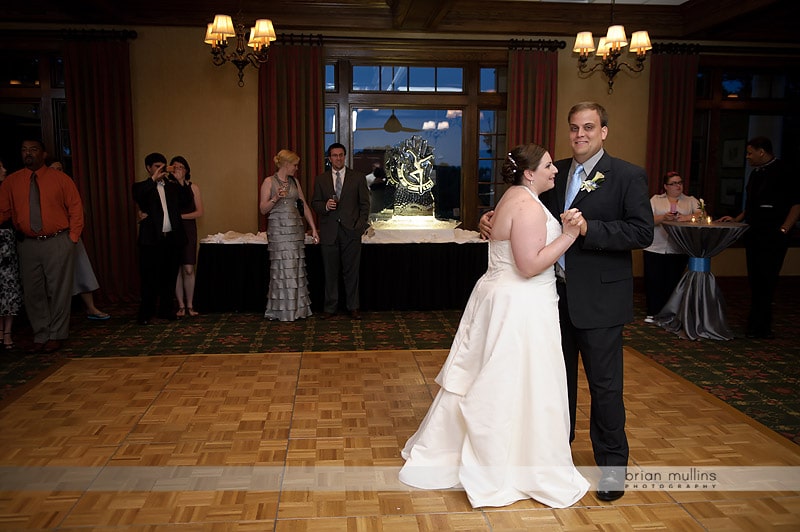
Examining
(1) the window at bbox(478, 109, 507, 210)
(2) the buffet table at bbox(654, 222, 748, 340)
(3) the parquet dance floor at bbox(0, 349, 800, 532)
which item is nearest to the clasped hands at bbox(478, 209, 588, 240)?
(3) the parquet dance floor at bbox(0, 349, 800, 532)

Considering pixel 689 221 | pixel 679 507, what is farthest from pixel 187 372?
pixel 689 221

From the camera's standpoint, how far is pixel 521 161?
9.48 feet

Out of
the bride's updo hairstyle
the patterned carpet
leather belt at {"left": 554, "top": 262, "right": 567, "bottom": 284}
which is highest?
the bride's updo hairstyle

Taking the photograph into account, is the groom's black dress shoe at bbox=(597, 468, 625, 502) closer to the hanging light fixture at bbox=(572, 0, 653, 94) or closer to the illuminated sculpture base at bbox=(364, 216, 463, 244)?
the illuminated sculpture base at bbox=(364, 216, 463, 244)

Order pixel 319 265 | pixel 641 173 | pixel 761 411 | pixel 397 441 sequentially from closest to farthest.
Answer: pixel 641 173, pixel 397 441, pixel 761 411, pixel 319 265

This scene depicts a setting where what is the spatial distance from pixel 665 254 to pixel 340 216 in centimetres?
322

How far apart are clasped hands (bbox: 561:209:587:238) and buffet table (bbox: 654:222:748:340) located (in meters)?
3.66

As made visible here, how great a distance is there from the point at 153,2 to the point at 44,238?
3842 mm

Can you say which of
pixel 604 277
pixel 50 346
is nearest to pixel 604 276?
pixel 604 277

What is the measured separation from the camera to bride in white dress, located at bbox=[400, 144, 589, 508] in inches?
112

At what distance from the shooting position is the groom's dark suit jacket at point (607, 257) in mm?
2867

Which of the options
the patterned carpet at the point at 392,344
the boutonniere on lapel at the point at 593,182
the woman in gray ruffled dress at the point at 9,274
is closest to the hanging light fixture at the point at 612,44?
the patterned carpet at the point at 392,344

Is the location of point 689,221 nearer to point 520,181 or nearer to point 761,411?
point 761,411

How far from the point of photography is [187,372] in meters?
4.89
